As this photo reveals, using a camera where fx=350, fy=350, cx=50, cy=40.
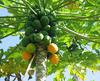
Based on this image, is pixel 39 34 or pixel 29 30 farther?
pixel 29 30

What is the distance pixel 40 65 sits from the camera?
13.6ft

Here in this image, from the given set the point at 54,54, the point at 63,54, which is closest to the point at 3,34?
the point at 63,54

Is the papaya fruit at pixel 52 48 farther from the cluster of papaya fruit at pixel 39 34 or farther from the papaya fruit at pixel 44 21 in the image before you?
the papaya fruit at pixel 44 21

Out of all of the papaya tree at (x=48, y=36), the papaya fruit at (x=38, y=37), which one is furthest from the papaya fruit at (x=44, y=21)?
the papaya fruit at (x=38, y=37)

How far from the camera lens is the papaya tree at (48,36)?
4.31m

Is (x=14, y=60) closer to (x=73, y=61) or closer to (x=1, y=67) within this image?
(x=1, y=67)

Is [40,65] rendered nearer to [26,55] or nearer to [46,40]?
[26,55]

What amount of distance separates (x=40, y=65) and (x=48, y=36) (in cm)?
43

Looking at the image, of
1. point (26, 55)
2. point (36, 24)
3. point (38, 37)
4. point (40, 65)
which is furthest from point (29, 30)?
point (40, 65)

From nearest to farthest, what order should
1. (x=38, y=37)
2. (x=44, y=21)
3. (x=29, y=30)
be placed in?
1. (x=38, y=37)
2. (x=29, y=30)
3. (x=44, y=21)

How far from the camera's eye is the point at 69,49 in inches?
238

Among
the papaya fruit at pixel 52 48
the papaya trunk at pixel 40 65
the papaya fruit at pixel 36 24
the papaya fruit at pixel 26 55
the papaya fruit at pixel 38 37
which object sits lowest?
the papaya trunk at pixel 40 65

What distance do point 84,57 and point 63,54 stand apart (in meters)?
0.33

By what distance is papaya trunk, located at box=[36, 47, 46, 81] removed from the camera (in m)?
4.04
